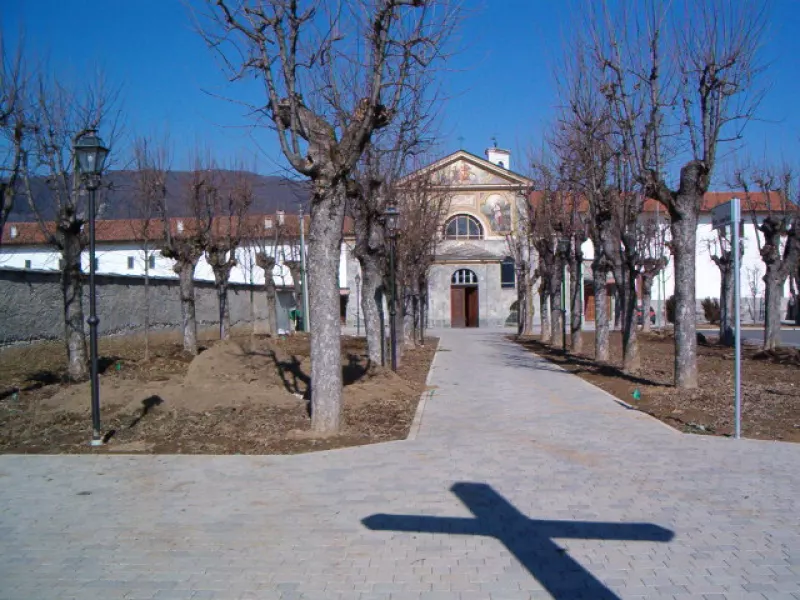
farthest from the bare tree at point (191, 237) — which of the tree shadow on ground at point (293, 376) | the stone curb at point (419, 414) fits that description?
the stone curb at point (419, 414)

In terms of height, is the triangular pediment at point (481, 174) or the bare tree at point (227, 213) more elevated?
the triangular pediment at point (481, 174)

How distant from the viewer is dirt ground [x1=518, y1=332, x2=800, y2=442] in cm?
1079

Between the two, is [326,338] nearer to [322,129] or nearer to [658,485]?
[322,129]

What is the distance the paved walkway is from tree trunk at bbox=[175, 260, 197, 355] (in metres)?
14.3

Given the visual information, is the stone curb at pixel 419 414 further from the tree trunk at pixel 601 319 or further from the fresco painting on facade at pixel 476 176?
the fresco painting on facade at pixel 476 176

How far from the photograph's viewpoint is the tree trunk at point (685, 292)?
13828mm

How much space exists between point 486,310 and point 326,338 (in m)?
44.4

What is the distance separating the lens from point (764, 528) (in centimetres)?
586

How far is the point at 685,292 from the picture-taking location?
13.8 m

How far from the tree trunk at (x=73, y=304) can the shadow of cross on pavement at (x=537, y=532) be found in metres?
11.0

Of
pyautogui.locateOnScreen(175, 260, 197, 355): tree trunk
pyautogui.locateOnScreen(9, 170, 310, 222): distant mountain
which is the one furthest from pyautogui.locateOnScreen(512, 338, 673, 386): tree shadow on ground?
pyautogui.locateOnScreen(175, 260, 197, 355): tree trunk

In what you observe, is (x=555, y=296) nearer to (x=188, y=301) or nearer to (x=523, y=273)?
(x=523, y=273)

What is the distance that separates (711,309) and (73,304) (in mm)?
51024

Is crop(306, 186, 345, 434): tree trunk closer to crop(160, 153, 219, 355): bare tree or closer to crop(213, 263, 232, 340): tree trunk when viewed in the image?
crop(160, 153, 219, 355): bare tree
